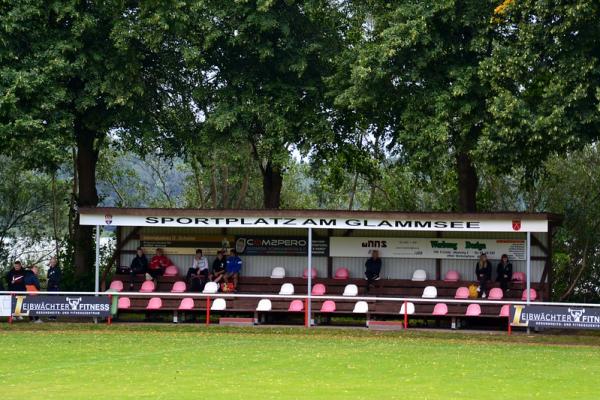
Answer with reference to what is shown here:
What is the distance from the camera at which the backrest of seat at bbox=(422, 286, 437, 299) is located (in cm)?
3378

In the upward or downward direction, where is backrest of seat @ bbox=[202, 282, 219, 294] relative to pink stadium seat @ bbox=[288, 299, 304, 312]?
upward

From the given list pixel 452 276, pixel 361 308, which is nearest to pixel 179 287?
pixel 361 308

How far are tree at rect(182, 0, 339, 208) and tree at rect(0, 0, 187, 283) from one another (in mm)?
1536

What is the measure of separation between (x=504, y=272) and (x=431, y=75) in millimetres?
6200

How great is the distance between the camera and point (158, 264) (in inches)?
1422

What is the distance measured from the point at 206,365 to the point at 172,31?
15.8m

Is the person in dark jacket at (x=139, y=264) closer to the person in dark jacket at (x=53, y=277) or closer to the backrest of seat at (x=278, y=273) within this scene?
the person in dark jacket at (x=53, y=277)

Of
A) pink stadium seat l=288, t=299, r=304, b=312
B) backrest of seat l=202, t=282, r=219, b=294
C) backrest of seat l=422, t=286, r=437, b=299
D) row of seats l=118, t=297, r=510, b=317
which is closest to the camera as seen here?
row of seats l=118, t=297, r=510, b=317

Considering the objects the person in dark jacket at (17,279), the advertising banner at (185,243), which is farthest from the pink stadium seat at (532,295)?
the person in dark jacket at (17,279)

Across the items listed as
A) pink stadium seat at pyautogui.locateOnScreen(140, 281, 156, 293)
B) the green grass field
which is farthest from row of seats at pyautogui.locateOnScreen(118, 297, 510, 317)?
pink stadium seat at pyautogui.locateOnScreen(140, 281, 156, 293)

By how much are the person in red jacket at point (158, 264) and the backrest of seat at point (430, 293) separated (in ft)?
26.2

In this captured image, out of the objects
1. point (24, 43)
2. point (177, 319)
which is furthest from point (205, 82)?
point (177, 319)

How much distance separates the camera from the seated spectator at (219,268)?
35.4 m

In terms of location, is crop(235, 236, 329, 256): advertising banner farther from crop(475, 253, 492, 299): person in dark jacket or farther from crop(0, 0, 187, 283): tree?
crop(475, 253, 492, 299): person in dark jacket
